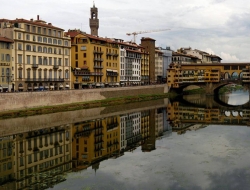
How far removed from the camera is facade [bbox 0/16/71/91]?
5803cm

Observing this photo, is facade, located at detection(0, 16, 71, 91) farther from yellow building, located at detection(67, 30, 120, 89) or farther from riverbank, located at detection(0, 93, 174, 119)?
riverbank, located at detection(0, 93, 174, 119)

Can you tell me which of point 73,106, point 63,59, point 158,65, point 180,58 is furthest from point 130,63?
point 180,58

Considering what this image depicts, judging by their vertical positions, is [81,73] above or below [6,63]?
below

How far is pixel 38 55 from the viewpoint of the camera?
206 feet

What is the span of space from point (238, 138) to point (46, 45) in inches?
1590

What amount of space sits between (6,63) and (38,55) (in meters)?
8.39

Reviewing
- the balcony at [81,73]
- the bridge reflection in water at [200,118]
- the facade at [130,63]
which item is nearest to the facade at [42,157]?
the bridge reflection in water at [200,118]

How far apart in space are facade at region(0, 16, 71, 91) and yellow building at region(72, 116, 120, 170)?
18.9 meters

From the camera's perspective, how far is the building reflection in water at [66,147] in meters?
24.3

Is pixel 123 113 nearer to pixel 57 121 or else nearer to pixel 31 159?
pixel 57 121

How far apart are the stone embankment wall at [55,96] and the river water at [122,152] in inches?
144

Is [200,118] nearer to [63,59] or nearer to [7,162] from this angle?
[63,59]

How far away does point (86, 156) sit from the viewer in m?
29.7

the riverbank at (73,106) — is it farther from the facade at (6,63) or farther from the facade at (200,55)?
the facade at (200,55)
